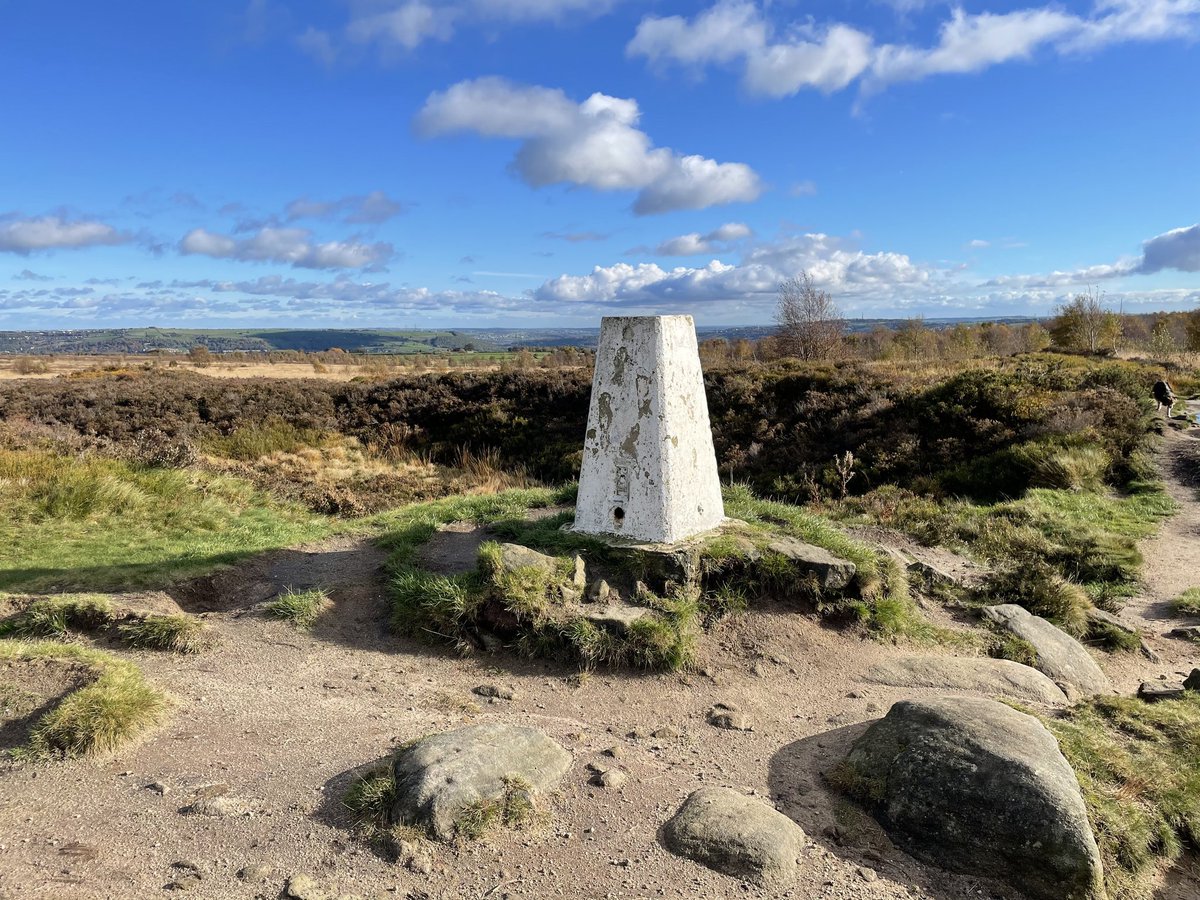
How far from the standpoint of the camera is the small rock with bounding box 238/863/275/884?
3.18 m

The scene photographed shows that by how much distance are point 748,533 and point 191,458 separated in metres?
12.4

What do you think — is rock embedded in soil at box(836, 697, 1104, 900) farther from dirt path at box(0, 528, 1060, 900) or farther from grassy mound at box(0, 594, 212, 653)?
grassy mound at box(0, 594, 212, 653)

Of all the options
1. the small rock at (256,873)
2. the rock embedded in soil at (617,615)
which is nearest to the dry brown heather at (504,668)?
the small rock at (256,873)

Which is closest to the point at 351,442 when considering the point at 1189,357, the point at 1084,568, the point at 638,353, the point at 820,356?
the point at 638,353

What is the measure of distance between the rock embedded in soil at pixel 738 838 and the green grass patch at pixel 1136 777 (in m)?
1.65

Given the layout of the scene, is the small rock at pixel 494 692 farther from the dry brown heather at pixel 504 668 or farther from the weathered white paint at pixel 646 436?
the weathered white paint at pixel 646 436

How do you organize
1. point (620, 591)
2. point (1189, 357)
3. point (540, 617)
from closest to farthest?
point (540, 617) < point (620, 591) < point (1189, 357)

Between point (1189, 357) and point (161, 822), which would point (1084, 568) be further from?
point (1189, 357)

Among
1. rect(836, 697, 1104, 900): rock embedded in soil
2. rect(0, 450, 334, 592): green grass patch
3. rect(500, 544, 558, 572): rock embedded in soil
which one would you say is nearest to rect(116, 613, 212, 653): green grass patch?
rect(0, 450, 334, 592): green grass patch

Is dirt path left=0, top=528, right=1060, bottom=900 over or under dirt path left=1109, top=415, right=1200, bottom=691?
over

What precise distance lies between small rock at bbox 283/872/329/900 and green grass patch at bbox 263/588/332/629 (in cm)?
347

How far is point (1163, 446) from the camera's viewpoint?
14211 mm

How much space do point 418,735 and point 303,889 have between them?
4.61 feet

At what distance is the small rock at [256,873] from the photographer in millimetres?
3183
